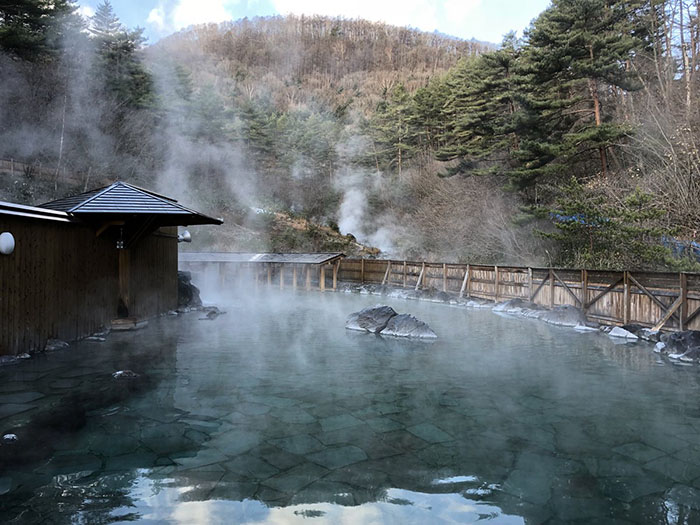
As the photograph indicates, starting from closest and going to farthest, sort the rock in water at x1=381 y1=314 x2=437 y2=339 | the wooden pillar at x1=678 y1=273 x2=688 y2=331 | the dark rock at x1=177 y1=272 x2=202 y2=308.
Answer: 1. the wooden pillar at x1=678 y1=273 x2=688 y2=331
2. the rock in water at x1=381 y1=314 x2=437 y2=339
3. the dark rock at x1=177 y1=272 x2=202 y2=308

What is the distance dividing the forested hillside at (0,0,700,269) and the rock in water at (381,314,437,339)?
5188 millimetres

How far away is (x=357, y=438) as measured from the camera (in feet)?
12.9

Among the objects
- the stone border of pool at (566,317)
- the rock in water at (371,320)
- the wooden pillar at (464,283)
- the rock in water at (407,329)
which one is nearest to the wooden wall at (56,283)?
the rock in water at (371,320)

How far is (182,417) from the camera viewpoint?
4.36 meters

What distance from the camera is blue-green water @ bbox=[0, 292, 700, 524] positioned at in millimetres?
2877

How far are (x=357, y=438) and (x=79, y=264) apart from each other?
6324 mm

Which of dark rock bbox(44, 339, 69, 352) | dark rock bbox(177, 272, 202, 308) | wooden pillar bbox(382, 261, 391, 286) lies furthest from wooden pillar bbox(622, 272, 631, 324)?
wooden pillar bbox(382, 261, 391, 286)

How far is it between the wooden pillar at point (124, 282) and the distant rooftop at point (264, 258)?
10.3 m

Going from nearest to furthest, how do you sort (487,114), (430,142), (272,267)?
(487,114) → (272,267) → (430,142)

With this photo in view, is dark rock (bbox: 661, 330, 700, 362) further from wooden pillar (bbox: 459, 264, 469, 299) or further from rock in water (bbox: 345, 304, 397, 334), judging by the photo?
wooden pillar (bbox: 459, 264, 469, 299)

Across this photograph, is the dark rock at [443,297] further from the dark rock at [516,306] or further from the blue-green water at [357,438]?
the blue-green water at [357,438]

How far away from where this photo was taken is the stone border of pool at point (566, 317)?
7398 millimetres

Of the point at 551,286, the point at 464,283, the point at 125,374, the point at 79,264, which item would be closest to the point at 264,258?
the point at 464,283

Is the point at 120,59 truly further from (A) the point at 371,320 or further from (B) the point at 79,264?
(A) the point at 371,320
